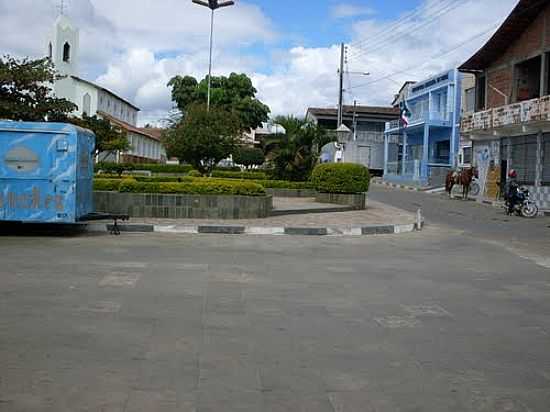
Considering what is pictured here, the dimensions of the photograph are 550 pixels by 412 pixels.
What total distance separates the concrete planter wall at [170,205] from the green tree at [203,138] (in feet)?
59.5

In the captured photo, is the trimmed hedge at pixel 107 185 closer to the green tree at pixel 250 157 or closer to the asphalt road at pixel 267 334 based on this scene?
the asphalt road at pixel 267 334

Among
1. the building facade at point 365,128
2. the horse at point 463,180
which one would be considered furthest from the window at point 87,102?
the horse at point 463,180

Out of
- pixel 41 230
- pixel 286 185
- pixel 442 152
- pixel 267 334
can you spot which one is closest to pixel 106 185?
pixel 41 230

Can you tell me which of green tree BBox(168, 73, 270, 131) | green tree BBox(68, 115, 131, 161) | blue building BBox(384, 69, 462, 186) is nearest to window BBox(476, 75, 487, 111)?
blue building BBox(384, 69, 462, 186)

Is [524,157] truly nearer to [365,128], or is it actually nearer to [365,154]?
[365,154]

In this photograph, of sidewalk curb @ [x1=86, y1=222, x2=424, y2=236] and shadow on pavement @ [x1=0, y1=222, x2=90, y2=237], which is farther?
sidewalk curb @ [x1=86, y1=222, x2=424, y2=236]

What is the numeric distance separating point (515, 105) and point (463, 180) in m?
5.55

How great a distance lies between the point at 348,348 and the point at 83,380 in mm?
2348

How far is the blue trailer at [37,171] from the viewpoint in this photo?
14.0 m

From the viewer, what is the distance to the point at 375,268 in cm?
1103

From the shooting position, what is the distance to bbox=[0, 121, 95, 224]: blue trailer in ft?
46.0

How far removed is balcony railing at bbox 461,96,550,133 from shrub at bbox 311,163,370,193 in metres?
8.29

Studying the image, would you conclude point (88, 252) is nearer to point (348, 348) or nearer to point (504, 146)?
point (348, 348)

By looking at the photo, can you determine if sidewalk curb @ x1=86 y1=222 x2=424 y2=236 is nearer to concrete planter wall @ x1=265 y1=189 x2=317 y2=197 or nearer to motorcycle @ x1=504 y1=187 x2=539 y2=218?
motorcycle @ x1=504 y1=187 x2=539 y2=218
